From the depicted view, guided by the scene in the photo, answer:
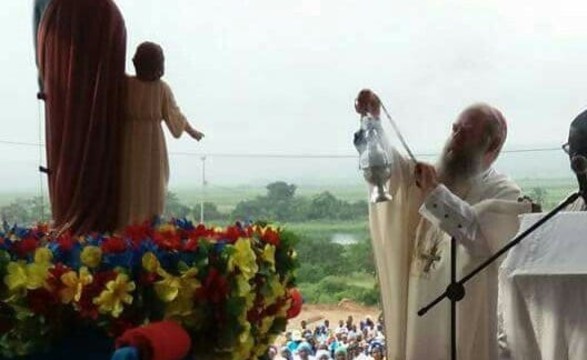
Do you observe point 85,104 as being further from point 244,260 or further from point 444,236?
point 444,236

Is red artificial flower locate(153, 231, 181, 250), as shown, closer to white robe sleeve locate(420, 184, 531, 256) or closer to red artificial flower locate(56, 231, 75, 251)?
red artificial flower locate(56, 231, 75, 251)

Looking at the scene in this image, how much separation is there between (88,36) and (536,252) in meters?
1.37

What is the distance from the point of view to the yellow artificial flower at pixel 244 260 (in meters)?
2.53

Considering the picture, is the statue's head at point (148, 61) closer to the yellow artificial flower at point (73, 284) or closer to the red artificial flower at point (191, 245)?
the red artificial flower at point (191, 245)

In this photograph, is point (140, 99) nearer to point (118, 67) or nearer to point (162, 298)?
point (118, 67)

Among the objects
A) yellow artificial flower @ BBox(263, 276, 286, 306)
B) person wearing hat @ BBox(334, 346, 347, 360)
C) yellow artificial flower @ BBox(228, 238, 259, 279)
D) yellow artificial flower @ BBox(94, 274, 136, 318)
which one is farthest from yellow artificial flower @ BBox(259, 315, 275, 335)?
person wearing hat @ BBox(334, 346, 347, 360)

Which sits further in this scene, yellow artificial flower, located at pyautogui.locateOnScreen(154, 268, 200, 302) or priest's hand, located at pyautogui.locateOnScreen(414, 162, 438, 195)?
priest's hand, located at pyautogui.locateOnScreen(414, 162, 438, 195)

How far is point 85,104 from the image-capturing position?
9.95 feet

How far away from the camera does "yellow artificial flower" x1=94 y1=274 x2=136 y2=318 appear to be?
240 cm

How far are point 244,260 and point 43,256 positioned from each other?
1.54ft

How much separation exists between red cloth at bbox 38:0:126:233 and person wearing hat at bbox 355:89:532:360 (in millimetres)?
860

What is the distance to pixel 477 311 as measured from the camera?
3469 millimetres

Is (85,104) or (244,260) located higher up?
(85,104)

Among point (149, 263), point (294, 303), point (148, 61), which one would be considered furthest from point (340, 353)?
point (149, 263)
